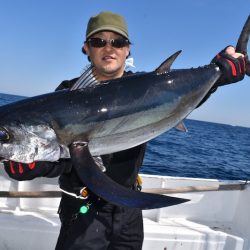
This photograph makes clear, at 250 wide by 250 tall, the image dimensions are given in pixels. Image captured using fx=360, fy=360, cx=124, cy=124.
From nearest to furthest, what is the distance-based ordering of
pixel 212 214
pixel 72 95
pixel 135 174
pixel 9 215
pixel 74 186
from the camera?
pixel 72 95, pixel 74 186, pixel 135 174, pixel 9 215, pixel 212 214

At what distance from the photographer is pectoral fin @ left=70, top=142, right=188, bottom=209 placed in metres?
2.39

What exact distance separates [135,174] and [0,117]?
4.69 ft

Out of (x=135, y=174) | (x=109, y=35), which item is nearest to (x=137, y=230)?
(x=135, y=174)

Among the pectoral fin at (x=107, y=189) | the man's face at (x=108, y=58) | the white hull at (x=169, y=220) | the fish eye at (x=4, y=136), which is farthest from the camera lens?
the white hull at (x=169, y=220)

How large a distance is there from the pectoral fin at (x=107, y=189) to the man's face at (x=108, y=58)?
1155 mm

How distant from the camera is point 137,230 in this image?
360 centimetres

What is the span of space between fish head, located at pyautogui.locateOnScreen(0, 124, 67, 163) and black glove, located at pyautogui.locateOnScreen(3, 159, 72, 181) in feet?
1.04

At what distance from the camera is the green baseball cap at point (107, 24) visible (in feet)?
11.8

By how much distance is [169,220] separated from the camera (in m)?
5.93

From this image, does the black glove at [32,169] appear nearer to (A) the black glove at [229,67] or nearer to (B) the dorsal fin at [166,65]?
(B) the dorsal fin at [166,65]

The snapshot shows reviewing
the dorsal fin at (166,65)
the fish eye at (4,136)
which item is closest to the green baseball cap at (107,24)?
the dorsal fin at (166,65)

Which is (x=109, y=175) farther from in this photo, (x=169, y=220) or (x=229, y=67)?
(x=169, y=220)

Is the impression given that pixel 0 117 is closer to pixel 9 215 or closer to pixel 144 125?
pixel 144 125

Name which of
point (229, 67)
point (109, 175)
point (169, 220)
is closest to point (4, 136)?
point (109, 175)
